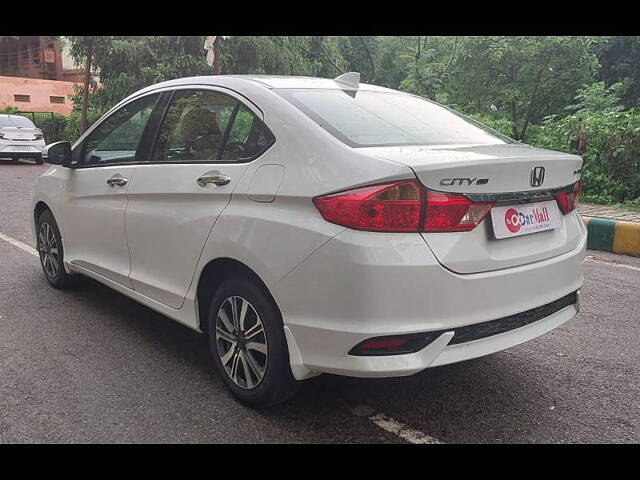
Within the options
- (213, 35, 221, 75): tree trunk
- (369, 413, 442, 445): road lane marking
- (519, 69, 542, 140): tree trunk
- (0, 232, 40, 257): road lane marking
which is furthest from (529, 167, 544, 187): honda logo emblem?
(213, 35, 221, 75): tree trunk

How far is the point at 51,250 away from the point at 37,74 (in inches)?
1543

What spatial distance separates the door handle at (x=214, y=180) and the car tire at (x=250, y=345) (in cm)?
45

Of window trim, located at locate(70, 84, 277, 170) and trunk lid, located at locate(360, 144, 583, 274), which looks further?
window trim, located at locate(70, 84, 277, 170)

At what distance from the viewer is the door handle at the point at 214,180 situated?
9.23ft

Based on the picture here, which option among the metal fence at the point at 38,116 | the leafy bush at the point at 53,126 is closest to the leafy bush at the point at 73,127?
the leafy bush at the point at 53,126

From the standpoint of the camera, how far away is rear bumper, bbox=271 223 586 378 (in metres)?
2.27

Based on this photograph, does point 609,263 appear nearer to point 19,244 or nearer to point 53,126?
point 19,244

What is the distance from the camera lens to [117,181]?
3.61 metres

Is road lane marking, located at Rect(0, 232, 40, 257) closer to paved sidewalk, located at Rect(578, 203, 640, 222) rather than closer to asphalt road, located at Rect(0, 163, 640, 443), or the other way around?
asphalt road, located at Rect(0, 163, 640, 443)

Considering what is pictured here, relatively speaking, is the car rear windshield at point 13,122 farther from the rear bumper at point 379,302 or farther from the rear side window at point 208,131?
the rear bumper at point 379,302

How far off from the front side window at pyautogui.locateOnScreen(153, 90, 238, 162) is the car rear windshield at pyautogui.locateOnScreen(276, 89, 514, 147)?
35cm
